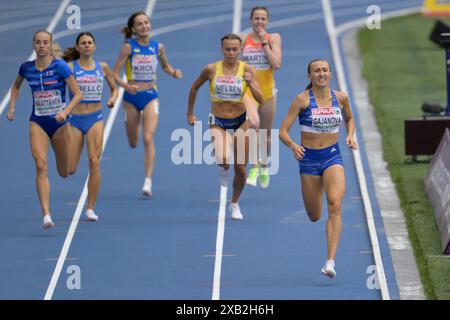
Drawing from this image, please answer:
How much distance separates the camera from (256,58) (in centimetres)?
1784

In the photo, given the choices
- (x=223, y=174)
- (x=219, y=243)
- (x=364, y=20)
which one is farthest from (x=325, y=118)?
(x=364, y=20)

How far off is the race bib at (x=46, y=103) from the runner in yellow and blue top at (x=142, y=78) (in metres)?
1.74

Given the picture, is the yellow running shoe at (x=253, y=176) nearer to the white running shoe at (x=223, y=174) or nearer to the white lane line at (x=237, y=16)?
the white running shoe at (x=223, y=174)

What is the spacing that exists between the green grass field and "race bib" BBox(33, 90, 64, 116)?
4.11 meters

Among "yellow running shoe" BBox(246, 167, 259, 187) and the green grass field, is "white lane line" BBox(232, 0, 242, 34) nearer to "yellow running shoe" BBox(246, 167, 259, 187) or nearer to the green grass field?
the green grass field

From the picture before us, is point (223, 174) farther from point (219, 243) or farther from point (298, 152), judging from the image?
point (298, 152)

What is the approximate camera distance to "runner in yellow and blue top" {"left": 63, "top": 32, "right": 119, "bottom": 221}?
16.5 metres

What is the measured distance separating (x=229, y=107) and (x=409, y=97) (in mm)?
7907

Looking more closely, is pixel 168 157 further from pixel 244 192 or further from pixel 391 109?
Answer: pixel 391 109

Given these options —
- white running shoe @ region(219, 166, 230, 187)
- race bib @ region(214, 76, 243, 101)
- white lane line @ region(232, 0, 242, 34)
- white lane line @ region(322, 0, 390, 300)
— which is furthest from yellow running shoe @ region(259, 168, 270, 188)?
white lane line @ region(232, 0, 242, 34)

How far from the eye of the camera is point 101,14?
29.2 m
